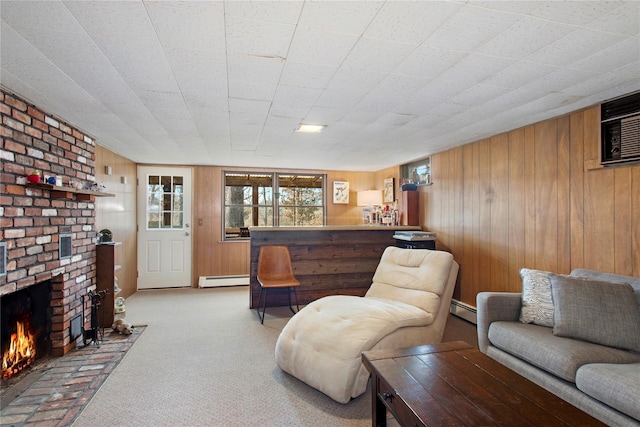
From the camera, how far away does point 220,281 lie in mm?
5762

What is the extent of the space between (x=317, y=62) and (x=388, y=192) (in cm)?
423

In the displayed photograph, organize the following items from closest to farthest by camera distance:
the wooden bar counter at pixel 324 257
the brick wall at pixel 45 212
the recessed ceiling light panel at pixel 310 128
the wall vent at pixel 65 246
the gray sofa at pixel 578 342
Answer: the gray sofa at pixel 578 342 < the brick wall at pixel 45 212 < the wall vent at pixel 65 246 < the recessed ceiling light panel at pixel 310 128 < the wooden bar counter at pixel 324 257

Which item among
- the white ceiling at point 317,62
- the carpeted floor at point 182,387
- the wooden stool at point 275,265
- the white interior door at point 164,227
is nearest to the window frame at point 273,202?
the white interior door at point 164,227

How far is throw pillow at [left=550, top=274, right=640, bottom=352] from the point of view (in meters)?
2.02

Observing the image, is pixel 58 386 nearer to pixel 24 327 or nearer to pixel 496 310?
pixel 24 327

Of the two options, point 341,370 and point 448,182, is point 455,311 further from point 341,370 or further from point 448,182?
point 341,370

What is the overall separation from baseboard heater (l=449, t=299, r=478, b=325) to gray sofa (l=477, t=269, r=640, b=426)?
143cm

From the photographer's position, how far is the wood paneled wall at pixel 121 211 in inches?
160

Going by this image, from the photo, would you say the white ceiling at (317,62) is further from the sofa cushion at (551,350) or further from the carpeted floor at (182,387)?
the carpeted floor at (182,387)

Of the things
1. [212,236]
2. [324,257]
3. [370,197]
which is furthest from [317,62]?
[212,236]

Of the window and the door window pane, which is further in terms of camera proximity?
the window

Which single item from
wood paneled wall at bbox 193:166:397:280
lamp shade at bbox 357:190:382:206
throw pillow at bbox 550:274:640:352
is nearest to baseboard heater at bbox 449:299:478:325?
throw pillow at bbox 550:274:640:352

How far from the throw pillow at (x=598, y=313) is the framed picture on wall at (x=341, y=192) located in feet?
14.9

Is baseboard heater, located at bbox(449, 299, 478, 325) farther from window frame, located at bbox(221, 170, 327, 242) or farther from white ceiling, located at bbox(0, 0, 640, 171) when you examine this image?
window frame, located at bbox(221, 170, 327, 242)
